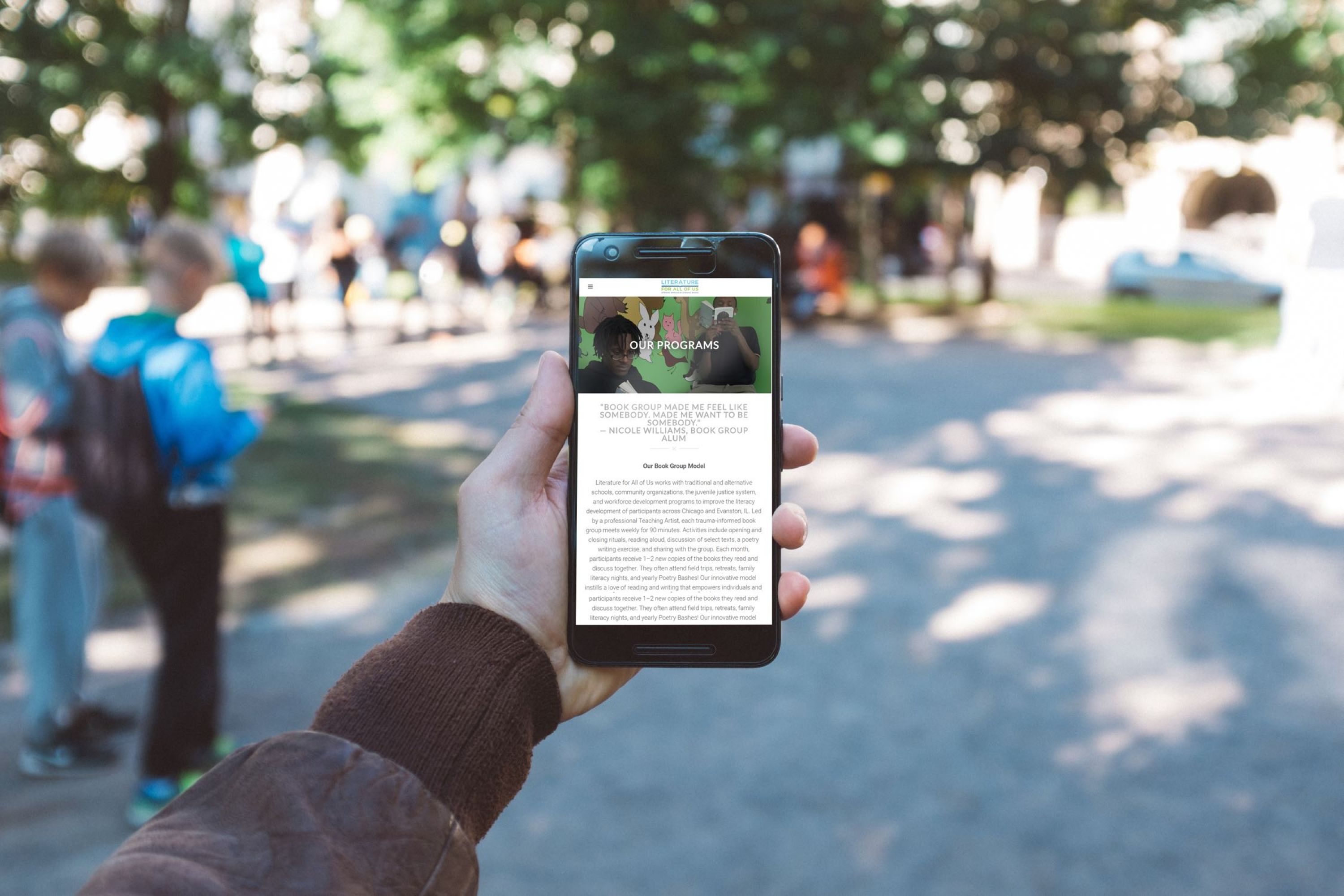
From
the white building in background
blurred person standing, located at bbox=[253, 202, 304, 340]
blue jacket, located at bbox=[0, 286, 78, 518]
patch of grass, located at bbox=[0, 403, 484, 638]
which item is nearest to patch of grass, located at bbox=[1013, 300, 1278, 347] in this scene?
the white building in background

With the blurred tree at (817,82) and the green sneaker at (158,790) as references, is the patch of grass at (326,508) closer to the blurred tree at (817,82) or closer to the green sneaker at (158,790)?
the green sneaker at (158,790)

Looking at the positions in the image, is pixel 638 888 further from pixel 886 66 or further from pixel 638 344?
pixel 886 66

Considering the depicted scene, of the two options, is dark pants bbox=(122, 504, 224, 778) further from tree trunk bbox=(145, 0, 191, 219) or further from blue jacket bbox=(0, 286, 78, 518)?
tree trunk bbox=(145, 0, 191, 219)

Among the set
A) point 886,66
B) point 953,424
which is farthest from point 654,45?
point 953,424

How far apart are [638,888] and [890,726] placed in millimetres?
1642

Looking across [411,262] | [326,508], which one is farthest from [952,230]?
[326,508]

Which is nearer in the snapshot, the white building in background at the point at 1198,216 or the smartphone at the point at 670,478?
the smartphone at the point at 670,478

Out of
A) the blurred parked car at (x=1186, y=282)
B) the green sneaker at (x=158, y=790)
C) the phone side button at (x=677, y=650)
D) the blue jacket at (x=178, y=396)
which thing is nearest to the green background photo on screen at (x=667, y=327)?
the phone side button at (x=677, y=650)

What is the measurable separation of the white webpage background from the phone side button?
0.04 m

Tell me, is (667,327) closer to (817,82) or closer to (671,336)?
(671,336)

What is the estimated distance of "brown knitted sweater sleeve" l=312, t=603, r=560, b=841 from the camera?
1.46 meters

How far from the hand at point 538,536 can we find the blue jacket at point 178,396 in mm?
2548

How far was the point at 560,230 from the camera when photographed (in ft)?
88.3

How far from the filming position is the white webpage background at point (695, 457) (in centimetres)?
203
